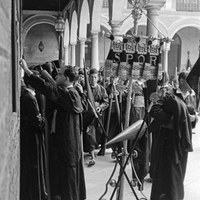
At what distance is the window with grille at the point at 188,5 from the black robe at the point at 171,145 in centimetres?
2524

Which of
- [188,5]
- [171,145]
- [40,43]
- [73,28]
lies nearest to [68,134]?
[171,145]

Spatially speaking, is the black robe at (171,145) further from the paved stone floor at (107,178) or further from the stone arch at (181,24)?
the stone arch at (181,24)

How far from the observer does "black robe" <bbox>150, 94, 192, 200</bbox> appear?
464cm

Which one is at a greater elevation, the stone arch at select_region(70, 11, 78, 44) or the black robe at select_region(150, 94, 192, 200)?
the stone arch at select_region(70, 11, 78, 44)

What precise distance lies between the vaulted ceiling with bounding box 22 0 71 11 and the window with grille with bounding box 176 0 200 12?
10292 millimetres

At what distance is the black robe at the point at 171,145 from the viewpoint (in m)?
4.64

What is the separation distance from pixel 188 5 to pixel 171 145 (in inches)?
1014

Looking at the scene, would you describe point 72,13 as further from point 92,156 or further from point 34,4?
point 92,156

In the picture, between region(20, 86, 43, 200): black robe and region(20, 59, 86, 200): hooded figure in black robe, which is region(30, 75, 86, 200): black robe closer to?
region(20, 59, 86, 200): hooded figure in black robe

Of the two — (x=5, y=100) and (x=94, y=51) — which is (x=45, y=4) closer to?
(x=94, y=51)

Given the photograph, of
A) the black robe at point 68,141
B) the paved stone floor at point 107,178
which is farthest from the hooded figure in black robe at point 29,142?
the paved stone floor at point 107,178

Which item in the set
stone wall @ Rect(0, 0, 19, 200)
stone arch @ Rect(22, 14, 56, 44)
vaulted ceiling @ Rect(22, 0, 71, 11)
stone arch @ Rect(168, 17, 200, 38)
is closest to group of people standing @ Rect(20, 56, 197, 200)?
stone wall @ Rect(0, 0, 19, 200)

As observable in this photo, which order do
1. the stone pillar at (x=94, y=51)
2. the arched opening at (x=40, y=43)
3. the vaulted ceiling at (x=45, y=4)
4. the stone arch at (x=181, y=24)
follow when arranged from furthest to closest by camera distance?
1. the stone arch at (x=181, y=24)
2. the arched opening at (x=40, y=43)
3. the vaulted ceiling at (x=45, y=4)
4. the stone pillar at (x=94, y=51)

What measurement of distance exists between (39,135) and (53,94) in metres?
0.48
